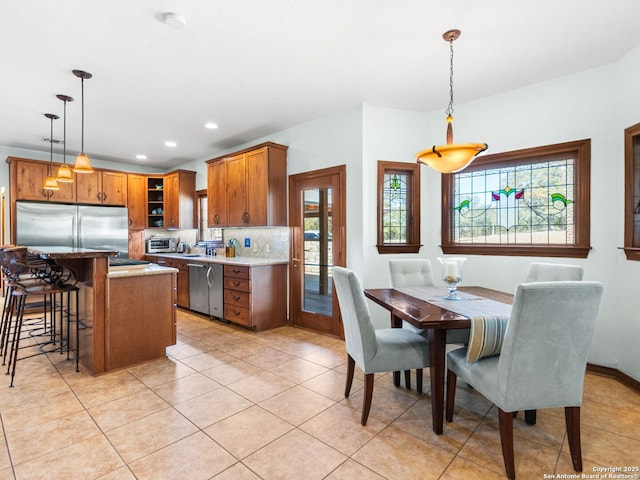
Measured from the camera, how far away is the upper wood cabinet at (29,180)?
5.05m

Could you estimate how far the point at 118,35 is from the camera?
7.80ft

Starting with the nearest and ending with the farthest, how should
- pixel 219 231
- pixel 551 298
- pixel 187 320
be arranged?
pixel 551 298
pixel 187 320
pixel 219 231

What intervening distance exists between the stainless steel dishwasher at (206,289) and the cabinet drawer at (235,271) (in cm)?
13

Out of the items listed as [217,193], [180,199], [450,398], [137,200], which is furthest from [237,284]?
[137,200]

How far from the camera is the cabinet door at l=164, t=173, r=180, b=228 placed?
19.9ft

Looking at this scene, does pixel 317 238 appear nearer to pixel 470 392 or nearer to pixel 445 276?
pixel 445 276

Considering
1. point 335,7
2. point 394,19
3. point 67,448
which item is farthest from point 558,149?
point 67,448

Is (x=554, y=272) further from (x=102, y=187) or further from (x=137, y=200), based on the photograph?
(x=102, y=187)

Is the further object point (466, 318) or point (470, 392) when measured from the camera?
point (470, 392)

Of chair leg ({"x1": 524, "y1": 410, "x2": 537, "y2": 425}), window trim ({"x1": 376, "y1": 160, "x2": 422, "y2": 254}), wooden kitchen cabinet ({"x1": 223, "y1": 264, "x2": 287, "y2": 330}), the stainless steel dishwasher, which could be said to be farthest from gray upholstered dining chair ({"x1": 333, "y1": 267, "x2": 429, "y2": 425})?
the stainless steel dishwasher

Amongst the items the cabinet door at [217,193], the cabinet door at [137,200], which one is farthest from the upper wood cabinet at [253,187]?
the cabinet door at [137,200]

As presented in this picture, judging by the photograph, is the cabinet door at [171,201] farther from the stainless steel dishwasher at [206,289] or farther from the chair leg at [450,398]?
the chair leg at [450,398]

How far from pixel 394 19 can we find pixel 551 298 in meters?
1.99

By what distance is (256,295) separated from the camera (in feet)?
13.6
